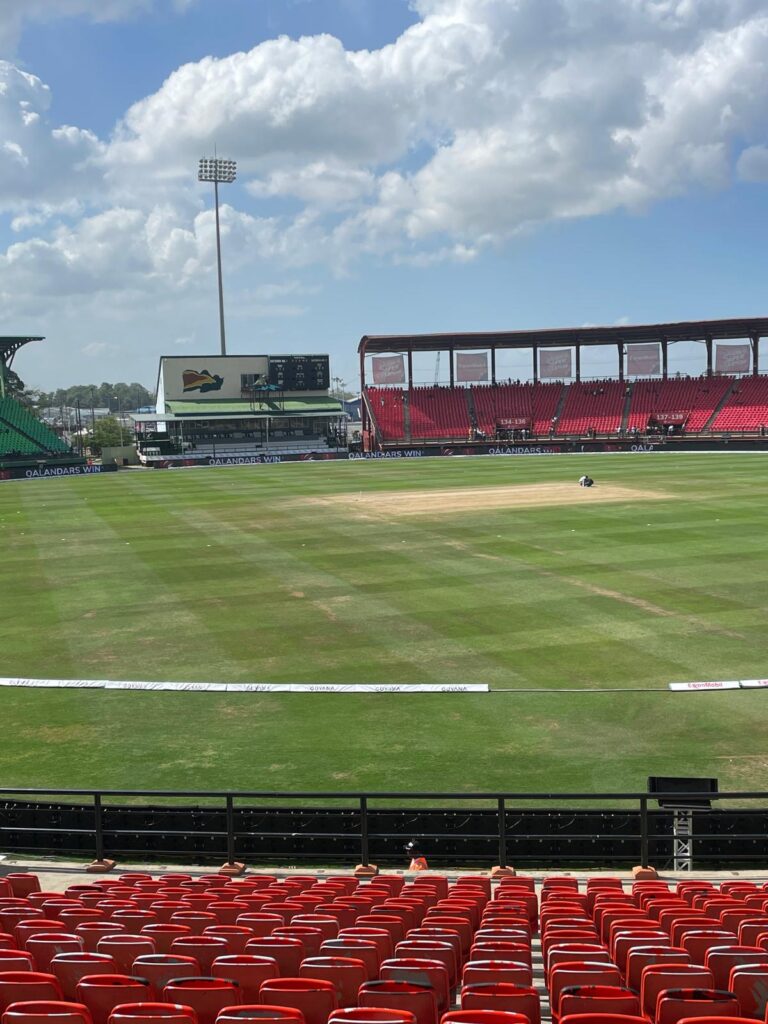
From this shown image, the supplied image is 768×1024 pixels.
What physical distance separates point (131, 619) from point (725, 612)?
57.9 ft

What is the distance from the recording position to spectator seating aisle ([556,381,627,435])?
4498 inches

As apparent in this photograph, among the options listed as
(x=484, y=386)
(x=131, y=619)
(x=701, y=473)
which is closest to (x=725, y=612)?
(x=131, y=619)

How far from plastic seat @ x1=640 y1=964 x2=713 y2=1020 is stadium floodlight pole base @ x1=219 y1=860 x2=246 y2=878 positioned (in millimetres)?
7366

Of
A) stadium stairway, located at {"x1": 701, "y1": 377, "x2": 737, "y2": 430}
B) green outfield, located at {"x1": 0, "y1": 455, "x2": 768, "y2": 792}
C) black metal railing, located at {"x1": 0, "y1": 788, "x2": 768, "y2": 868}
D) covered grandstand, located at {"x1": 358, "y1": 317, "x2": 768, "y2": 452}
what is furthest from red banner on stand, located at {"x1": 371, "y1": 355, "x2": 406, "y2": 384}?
black metal railing, located at {"x1": 0, "y1": 788, "x2": 768, "y2": 868}

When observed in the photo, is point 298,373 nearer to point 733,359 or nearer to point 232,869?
point 733,359

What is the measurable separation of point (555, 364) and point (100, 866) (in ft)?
366

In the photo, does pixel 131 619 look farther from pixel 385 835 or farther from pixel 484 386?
pixel 484 386

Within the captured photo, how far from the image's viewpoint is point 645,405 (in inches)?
4564

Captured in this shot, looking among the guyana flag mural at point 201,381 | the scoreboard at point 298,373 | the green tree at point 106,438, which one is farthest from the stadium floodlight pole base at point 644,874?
the green tree at point 106,438

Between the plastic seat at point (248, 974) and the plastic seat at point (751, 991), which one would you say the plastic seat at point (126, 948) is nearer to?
the plastic seat at point (248, 974)

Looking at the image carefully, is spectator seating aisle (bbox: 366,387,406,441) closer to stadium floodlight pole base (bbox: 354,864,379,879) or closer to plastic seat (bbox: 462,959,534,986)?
stadium floodlight pole base (bbox: 354,864,379,879)

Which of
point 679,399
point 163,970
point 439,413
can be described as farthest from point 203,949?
point 439,413

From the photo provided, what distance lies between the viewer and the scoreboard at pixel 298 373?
427 feet

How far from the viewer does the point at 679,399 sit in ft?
375
